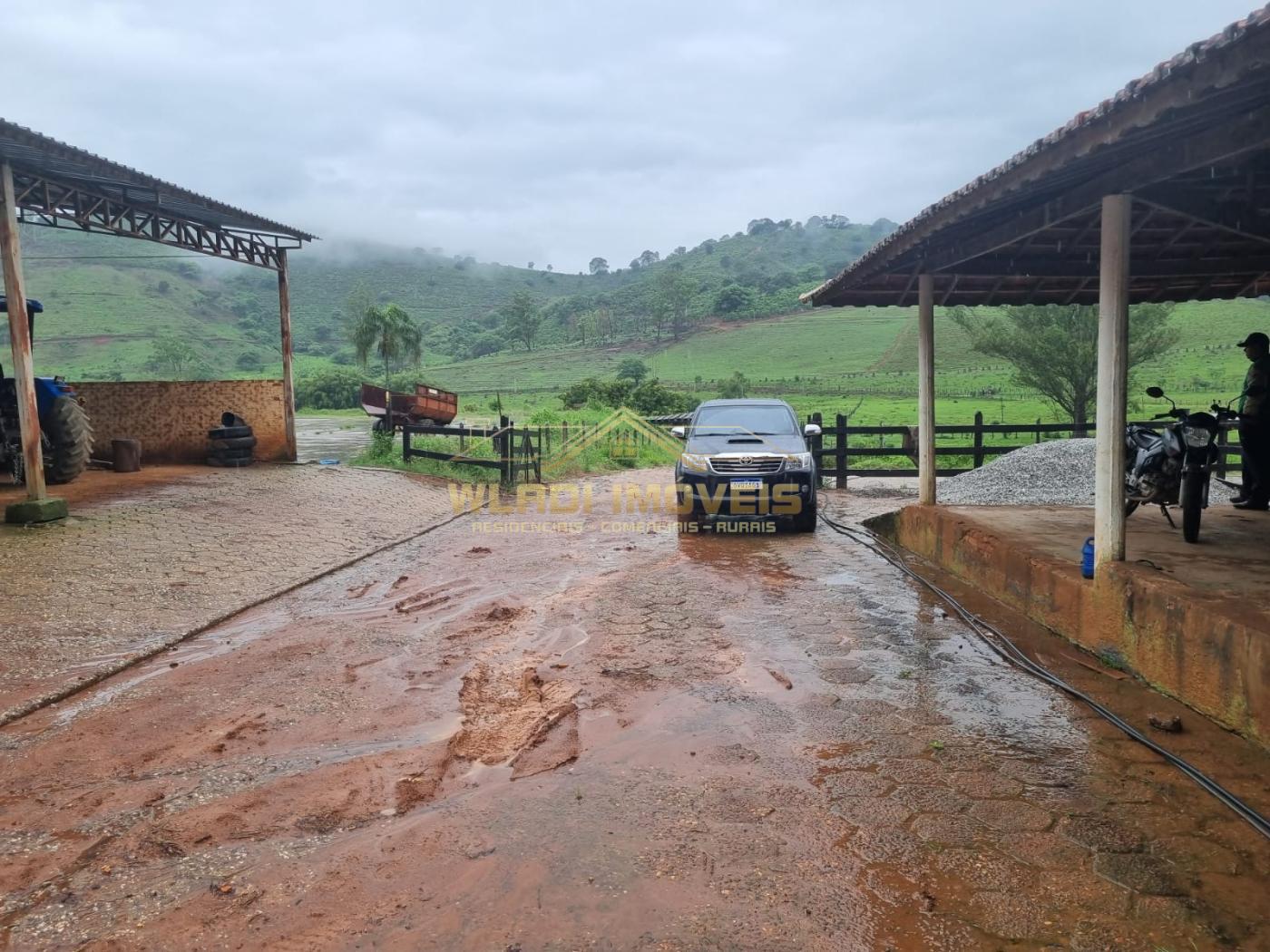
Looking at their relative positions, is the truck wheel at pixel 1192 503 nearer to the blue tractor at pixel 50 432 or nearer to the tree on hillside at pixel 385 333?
the blue tractor at pixel 50 432

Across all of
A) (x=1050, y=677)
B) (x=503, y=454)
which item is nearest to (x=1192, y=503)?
(x=1050, y=677)

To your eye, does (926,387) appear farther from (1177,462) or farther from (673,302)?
(673,302)

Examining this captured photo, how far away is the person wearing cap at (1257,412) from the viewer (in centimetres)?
683

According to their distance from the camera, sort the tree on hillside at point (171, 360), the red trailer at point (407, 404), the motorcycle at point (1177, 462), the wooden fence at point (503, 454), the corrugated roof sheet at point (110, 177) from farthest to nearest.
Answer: the tree on hillside at point (171, 360) < the red trailer at point (407, 404) < the wooden fence at point (503, 454) < the corrugated roof sheet at point (110, 177) < the motorcycle at point (1177, 462)

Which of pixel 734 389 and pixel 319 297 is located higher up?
pixel 319 297

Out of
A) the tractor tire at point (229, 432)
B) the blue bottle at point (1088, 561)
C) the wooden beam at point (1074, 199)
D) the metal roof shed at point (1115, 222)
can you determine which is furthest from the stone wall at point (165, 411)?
the blue bottle at point (1088, 561)

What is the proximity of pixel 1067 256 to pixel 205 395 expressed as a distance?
14.5 metres

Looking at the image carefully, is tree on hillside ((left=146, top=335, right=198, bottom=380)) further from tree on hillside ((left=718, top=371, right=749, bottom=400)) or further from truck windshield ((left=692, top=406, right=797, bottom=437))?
truck windshield ((left=692, top=406, right=797, bottom=437))

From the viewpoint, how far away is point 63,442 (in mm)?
12297

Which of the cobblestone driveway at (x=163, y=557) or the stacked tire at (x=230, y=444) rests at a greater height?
the stacked tire at (x=230, y=444)

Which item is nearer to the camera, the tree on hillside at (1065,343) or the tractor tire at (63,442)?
the tractor tire at (63,442)

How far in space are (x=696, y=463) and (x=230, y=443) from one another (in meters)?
9.54

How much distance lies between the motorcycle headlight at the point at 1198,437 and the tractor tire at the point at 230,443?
1459 centimetres

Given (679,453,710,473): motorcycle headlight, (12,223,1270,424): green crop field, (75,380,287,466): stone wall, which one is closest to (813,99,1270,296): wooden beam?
(679,453,710,473): motorcycle headlight
